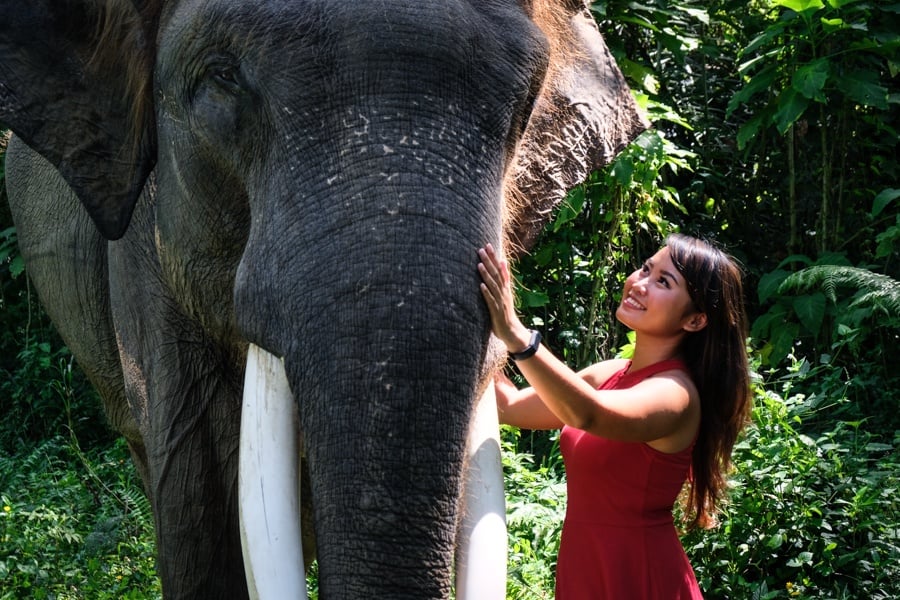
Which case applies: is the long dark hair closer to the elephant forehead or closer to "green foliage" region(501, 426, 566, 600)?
the elephant forehead

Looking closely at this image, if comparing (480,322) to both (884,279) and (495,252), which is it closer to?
(495,252)

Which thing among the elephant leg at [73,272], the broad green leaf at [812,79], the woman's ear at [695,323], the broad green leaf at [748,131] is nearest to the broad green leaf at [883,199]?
the broad green leaf at [812,79]

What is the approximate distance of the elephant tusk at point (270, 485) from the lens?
7.75 ft

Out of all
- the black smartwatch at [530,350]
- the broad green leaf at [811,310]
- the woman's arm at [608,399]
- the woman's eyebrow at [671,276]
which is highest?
the woman's eyebrow at [671,276]

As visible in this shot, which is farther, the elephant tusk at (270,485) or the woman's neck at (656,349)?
the woman's neck at (656,349)

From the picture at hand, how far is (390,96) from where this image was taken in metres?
2.33

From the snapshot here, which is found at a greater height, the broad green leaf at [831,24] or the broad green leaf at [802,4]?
the broad green leaf at [802,4]

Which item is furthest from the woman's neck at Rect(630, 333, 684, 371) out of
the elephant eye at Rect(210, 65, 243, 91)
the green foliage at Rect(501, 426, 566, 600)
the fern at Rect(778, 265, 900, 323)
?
the fern at Rect(778, 265, 900, 323)

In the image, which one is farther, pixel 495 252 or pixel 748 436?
pixel 748 436

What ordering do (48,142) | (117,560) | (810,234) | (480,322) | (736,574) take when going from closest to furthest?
(480,322) < (48,142) < (736,574) < (117,560) < (810,234)

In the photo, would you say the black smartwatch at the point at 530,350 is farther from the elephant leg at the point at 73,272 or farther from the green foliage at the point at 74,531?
the green foliage at the point at 74,531

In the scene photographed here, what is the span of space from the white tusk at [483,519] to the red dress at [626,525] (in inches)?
19.1

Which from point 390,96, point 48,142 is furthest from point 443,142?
point 48,142

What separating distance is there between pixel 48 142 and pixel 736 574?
268 centimetres
